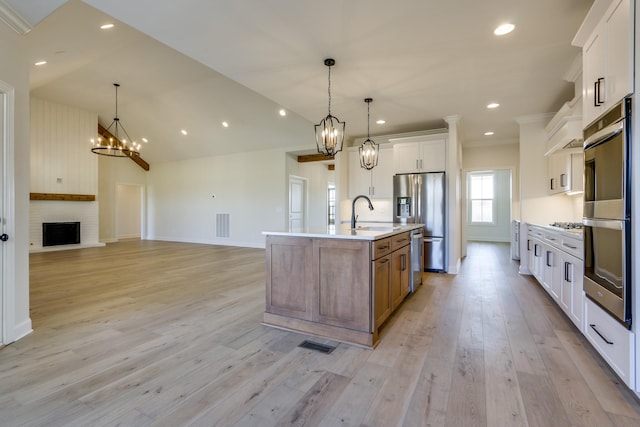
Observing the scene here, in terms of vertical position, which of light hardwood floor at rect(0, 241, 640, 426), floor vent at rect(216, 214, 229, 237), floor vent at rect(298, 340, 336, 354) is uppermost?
floor vent at rect(216, 214, 229, 237)

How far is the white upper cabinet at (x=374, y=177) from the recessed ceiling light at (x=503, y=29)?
3512mm

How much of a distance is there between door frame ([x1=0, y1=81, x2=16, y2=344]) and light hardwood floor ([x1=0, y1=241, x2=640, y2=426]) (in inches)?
8.9

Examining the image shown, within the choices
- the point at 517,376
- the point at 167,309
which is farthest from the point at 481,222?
the point at 167,309

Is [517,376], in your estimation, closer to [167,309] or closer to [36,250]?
[167,309]

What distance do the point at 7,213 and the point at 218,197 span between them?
7033mm

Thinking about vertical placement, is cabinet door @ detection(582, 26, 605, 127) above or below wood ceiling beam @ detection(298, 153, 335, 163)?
below

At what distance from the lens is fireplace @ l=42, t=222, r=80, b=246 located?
7809mm

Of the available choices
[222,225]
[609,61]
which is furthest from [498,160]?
[222,225]

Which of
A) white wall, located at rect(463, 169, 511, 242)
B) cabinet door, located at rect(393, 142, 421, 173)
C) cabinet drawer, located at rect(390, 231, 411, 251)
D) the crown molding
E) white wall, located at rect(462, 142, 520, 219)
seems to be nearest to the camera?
the crown molding

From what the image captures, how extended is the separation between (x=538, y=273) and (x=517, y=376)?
2747mm

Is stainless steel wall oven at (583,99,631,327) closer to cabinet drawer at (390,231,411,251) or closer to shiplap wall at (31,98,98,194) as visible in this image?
cabinet drawer at (390,231,411,251)

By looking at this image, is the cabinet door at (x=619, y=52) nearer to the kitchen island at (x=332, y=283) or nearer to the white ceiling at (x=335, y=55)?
the white ceiling at (x=335, y=55)

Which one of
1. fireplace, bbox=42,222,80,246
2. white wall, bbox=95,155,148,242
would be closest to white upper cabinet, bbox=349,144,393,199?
fireplace, bbox=42,222,80,246

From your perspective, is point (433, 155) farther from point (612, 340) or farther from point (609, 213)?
point (612, 340)
